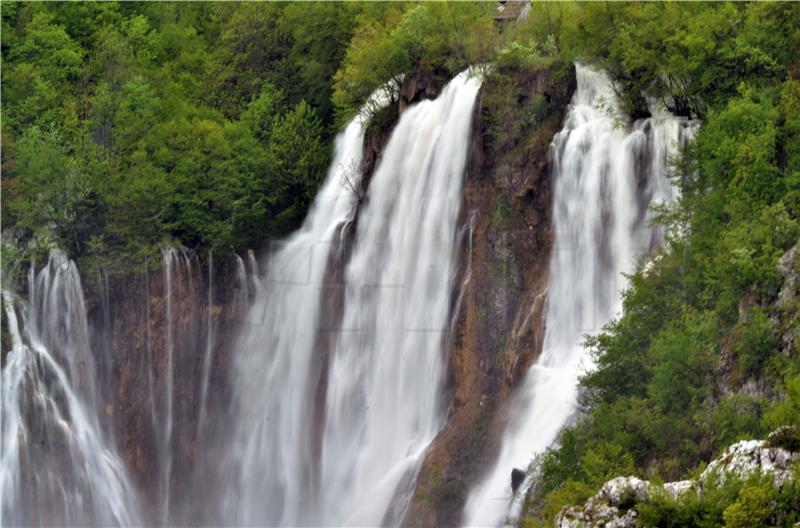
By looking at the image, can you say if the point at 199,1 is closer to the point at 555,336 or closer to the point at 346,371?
the point at 346,371

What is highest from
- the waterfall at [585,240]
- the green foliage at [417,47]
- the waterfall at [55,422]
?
the green foliage at [417,47]

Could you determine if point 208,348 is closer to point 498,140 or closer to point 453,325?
point 453,325

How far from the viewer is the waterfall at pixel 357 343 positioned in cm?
5456

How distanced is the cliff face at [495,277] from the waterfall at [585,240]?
1.76ft

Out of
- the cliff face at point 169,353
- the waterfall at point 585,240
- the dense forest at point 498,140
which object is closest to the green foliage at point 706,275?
the dense forest at point 498,140

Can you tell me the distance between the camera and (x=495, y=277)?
2101 inches

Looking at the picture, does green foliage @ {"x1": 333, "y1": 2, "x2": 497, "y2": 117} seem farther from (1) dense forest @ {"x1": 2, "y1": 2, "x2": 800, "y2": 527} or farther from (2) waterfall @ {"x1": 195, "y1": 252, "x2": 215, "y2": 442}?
(2) waterfall @ {"x1": 195, "y1": 252, "x2": 215, "y2": 442}

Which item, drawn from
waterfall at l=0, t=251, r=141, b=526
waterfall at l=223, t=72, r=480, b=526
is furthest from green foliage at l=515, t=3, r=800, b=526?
waterfall at l=0, t=251, r=141, b=526

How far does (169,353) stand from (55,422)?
388cm

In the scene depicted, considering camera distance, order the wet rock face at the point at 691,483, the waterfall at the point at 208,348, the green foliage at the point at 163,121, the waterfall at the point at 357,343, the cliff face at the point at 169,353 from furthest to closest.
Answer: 1. the green foliage at the point at 163,121
2. the waterfall at the point at 208,348
3. the cliff face at the point at 169,353
4. the waterfall at the point at 357,343
5. the wet rock face at the point at 691,483

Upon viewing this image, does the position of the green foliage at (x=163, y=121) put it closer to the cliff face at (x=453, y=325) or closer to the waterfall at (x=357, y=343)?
the cliff face at (x=453, y=325)

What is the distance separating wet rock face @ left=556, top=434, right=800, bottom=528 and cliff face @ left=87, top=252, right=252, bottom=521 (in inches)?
931

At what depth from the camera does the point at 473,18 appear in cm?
5941

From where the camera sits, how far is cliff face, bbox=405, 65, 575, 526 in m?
Result: 51.1
